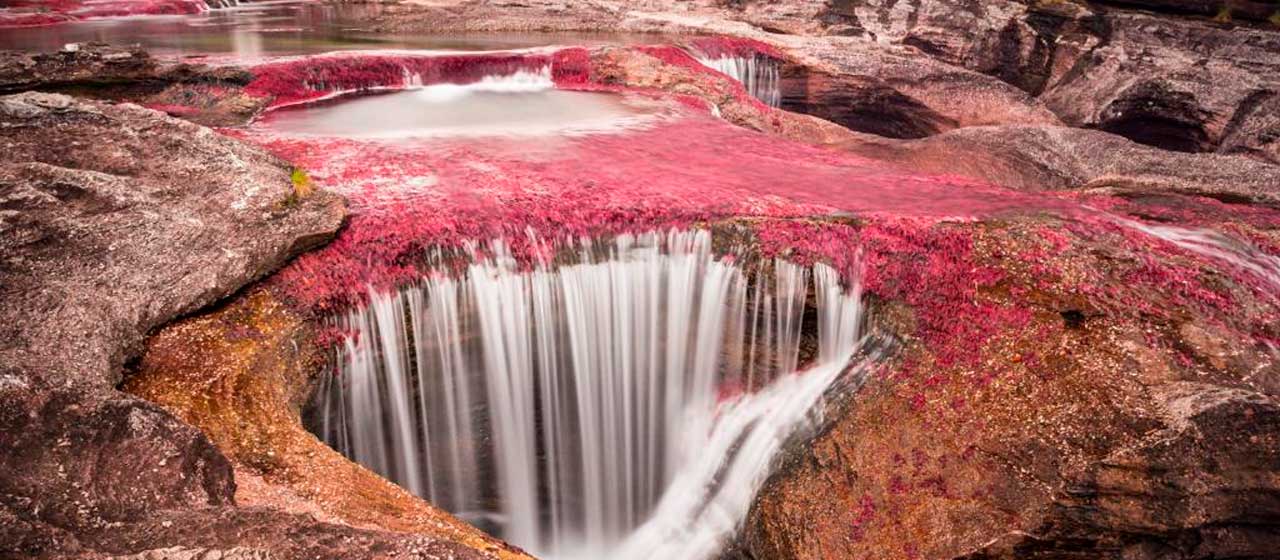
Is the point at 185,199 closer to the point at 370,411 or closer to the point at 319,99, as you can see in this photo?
the point at 370,411

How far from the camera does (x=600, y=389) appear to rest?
9.08 metres

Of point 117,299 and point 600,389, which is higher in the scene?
point 117,299

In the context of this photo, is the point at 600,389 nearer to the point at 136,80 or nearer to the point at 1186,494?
the point at 1186,494

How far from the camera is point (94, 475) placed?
427 centimetres

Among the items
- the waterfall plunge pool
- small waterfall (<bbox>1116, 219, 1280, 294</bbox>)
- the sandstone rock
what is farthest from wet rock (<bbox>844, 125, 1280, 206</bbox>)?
the sandstone rock

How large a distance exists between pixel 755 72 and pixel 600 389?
1583 cm

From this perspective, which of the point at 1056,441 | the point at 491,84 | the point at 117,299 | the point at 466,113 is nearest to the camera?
the point at 117,299

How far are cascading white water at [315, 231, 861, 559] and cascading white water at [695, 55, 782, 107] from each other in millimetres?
14563

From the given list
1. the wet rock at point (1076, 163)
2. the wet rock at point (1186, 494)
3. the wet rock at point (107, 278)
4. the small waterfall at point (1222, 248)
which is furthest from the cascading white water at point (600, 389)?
the wet rock at point (1076, 163)

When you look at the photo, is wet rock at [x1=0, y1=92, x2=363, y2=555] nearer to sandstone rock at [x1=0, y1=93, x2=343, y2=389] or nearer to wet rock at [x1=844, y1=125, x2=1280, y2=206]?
sandstone rock at [x1=0, y1=93, x2=343, y2=389]

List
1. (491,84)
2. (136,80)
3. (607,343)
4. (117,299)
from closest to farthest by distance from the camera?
(117,299) → (607,343) → (136,80) → (491,84)

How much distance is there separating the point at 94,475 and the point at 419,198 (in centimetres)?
537

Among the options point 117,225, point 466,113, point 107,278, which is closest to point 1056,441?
point 107,278

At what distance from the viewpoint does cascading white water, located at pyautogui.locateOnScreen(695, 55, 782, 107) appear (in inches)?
875
